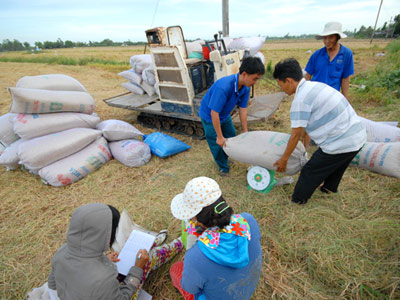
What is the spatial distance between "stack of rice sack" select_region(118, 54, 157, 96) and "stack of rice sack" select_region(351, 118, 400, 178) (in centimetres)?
426

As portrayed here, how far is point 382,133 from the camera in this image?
279 centimetres

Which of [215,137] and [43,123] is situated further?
[43,123]

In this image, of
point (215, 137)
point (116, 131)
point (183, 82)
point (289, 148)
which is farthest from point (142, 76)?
point (289, 148)

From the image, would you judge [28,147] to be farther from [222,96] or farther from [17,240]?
[222,96]

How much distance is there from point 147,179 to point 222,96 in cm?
171

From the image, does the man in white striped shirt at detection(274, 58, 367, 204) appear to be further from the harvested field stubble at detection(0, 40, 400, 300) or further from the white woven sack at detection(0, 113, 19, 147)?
the white woven sack at detection(0, 113, 19, 147)

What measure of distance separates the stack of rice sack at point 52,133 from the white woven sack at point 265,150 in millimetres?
2132

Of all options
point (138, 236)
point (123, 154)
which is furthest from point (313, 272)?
point (123, 154)

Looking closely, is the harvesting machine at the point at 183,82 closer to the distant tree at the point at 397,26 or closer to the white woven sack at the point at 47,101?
the white woven sack at the point at 47,101

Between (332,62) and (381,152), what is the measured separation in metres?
1.25

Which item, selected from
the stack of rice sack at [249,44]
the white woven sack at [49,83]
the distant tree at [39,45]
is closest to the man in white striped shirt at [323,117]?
the white woven sack at [49,83]

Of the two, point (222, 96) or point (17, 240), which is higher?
point (222, 96)

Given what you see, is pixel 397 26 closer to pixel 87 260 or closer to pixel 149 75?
pixel 149 75

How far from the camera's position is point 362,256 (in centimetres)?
177
